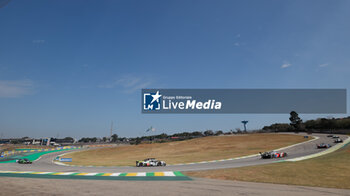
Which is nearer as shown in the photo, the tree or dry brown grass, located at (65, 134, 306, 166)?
dry brown grass, located at (65, 134, 306, 166)

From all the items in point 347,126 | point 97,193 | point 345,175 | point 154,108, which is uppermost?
point 154,108

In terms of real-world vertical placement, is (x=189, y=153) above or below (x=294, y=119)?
below

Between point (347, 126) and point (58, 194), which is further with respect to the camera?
point (347, 126)

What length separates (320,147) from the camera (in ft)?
124

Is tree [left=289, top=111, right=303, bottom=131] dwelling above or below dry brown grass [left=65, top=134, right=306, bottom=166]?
above

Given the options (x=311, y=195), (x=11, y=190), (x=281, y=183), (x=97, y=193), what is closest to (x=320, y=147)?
(x=281, y=183)

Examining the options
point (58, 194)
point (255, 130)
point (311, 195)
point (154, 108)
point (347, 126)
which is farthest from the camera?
point (255, 130)

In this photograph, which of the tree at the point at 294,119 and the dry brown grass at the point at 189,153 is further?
the tree at the point at 294,119

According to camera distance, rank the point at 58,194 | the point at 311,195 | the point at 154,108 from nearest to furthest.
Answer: the point at 58,194, the point at 311,195, the point at 154,108

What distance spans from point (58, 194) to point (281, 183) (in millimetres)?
12320

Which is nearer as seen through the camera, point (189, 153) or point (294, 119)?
point (189, 153)

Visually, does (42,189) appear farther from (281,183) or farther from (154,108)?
(154,108)

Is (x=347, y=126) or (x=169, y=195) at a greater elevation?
(x=347, y=126)

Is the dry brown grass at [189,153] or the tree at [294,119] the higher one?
the tree at [294,119]
